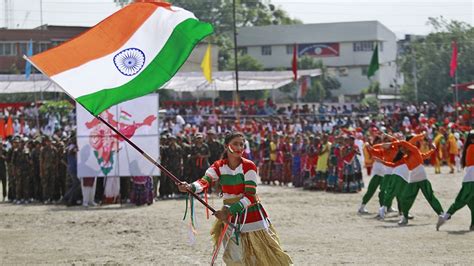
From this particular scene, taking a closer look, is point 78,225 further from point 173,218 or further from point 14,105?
point 14,105

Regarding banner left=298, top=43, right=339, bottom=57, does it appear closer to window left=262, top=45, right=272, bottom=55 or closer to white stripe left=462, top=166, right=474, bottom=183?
window left=262, top=45, right=272, bottom=55

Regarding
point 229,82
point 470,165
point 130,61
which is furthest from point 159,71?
point 229,82

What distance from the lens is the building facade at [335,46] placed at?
269 ft

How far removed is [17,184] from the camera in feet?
81.5

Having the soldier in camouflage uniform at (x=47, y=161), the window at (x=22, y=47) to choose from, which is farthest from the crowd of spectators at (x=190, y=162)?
the window at (x=22, y=47)

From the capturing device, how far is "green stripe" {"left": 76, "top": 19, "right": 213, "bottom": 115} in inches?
406

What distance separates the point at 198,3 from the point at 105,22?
70.6m

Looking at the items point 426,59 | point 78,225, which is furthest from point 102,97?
point 426,59

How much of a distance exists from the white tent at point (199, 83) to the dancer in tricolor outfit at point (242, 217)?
39.9m

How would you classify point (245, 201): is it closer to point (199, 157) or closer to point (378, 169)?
point (378, 169)

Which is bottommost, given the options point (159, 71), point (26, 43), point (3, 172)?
point (3, 172)

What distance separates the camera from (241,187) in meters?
9.66

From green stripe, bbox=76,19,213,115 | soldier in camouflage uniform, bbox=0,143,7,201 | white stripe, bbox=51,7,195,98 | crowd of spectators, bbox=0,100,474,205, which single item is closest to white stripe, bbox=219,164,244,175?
green stripe, bbox=76,19,213,115

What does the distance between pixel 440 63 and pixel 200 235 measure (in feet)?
150
